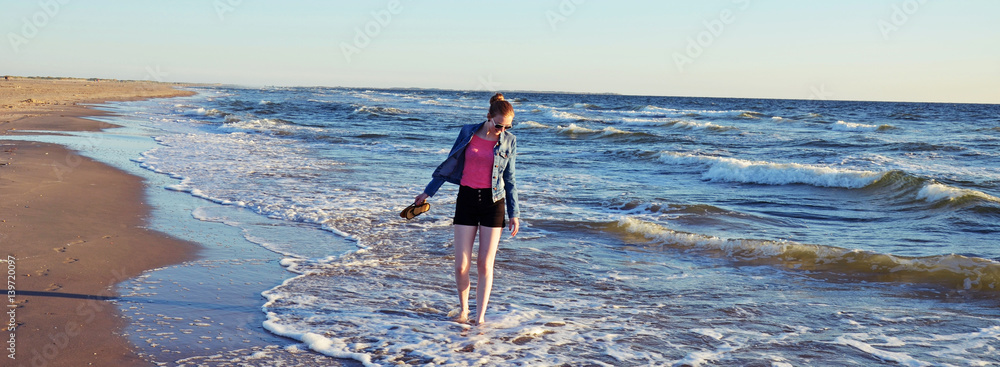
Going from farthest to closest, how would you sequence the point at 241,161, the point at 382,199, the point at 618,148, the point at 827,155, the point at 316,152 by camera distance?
1. the point at 618,148
2. the point at 827,155
3. the point at 316,152
4. the point at 241,161
5. the point at 382,199

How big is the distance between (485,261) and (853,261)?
14.6ft

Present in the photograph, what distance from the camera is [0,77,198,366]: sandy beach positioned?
4.05m

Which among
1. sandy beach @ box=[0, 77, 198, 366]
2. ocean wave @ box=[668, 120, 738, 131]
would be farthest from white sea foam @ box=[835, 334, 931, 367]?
ocean wave @ box=[668, 120, 738, 131]

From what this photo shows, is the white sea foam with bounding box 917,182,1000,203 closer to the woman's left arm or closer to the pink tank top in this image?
the woman's left arm

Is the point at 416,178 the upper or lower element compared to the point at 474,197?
lower

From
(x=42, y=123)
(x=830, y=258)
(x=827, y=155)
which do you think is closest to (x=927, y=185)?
(x=830, y=258)

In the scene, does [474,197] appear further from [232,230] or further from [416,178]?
[416,178]

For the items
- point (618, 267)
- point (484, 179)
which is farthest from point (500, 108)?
point (618, 267)

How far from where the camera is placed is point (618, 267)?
23.0 ft

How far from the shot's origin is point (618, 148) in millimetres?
22891

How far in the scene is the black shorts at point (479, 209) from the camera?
4602 millimetres

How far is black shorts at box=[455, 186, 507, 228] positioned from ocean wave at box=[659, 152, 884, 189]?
11.5 metres

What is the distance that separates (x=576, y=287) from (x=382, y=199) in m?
5.29

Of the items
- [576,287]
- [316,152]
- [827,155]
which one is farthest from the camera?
[827,155]
